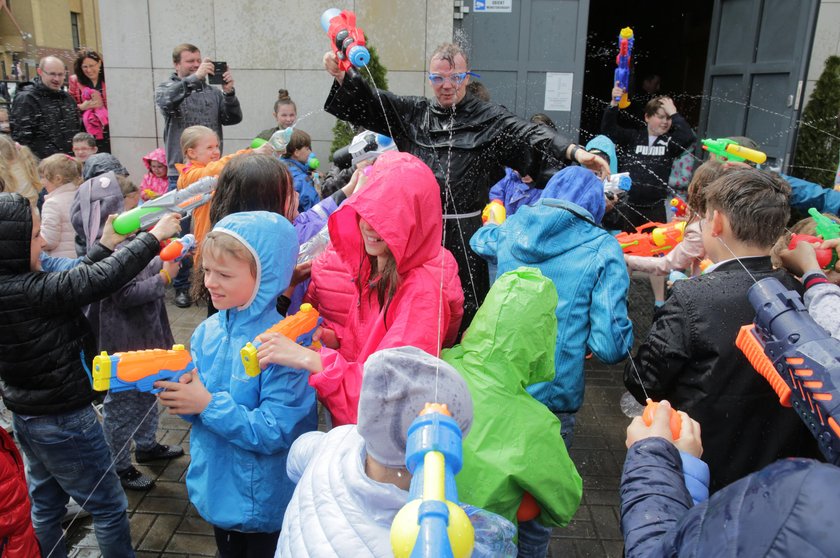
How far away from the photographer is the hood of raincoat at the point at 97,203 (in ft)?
12.7

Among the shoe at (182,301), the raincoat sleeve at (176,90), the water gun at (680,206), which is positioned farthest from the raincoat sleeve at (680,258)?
the raincoat sleeve at (176,90)

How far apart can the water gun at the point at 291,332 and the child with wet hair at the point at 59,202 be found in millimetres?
2899

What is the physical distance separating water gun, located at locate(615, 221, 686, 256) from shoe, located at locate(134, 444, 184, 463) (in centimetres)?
323

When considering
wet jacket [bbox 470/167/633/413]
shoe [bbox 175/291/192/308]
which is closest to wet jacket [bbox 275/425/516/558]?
wet jacket [bbox 470/167/633/413]

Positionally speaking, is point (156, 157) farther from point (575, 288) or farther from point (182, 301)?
point (575, 288)

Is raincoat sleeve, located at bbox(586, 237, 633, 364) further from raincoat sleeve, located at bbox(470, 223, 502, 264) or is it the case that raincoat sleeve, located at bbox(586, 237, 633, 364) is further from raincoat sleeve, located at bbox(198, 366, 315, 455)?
raincoat sleeve, located at bbox(198, 366, 315, 455)

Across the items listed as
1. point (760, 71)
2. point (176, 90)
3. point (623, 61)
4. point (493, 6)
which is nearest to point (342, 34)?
point (176, 90)

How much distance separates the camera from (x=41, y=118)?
713 centimetres

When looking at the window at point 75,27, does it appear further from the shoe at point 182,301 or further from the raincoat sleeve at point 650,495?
the raincoat sleeve at point 650,495

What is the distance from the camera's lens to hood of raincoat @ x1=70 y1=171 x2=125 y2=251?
12.7ft

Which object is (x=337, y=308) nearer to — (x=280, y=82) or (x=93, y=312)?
(x=93, y=312)

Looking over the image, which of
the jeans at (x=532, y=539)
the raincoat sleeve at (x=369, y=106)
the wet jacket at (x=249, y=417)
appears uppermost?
the raincoat sleeve at (x=369, y=106)

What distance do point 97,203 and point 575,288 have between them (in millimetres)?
2947

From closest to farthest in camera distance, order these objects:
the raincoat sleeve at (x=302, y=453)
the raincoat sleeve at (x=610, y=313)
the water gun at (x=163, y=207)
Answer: the raincoat sleeve at (x=302, y=453) → the raincoat sleeve at (x=610, y=313) → the water gun at (x=163, y=207)
